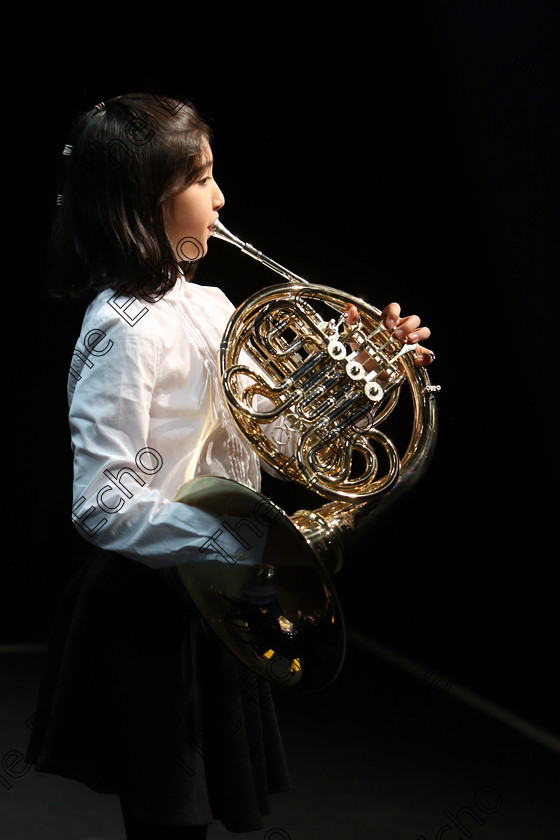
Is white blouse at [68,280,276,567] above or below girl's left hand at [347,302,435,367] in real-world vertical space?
below

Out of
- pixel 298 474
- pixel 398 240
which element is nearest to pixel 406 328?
pixel 298 474

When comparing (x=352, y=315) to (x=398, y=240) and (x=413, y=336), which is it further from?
(x=398, y=240)

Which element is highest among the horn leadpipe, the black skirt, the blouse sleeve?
the horn leadpipe

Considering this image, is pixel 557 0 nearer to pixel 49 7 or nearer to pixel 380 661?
pixel 49 7

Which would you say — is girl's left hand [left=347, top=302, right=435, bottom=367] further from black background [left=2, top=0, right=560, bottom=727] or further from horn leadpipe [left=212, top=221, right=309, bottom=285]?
black background [left=2, top=0, right=560, bottom=727]

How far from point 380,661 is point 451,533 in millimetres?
521

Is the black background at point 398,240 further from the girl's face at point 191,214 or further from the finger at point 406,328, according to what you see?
the girl's face at point 191,214

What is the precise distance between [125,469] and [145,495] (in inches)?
1.6

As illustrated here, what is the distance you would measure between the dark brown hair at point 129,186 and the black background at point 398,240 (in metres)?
1.00

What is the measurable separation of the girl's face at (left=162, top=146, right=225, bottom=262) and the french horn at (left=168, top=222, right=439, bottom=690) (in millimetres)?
51

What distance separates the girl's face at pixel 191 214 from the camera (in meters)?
1.14

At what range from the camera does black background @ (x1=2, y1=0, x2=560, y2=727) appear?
1.99 m

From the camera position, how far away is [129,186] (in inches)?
44.1

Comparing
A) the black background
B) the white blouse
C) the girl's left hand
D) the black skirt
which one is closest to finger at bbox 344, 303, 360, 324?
the girl's left hand
